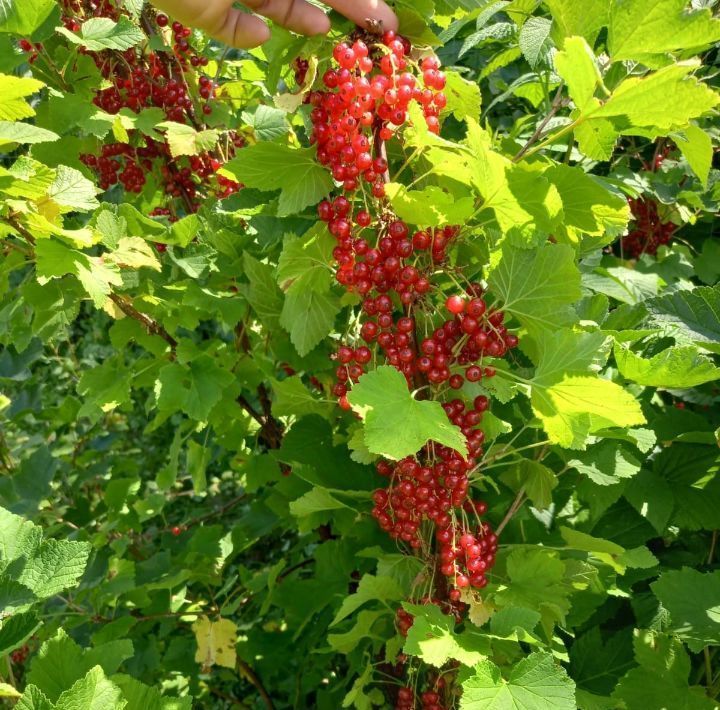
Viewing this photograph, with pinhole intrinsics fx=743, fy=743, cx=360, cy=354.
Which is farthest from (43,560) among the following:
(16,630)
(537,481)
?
(537,481)

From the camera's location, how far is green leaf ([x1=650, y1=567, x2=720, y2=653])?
118cm

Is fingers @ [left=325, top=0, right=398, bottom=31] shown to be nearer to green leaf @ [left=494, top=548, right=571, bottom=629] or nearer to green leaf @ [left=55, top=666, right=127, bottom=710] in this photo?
green leaf @ [left=494, top=548, right=571, bottom=629]

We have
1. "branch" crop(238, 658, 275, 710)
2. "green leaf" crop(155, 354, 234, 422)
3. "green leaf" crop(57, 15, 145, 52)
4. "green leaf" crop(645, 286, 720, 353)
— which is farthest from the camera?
"branch" crop(238, 658, 275, 710)

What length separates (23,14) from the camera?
1.33 m

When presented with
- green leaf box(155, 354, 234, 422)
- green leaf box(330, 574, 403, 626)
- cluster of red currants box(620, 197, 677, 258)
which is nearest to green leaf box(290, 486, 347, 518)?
green leaf box(330, 574, 403, 626)

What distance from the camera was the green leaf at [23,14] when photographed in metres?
1.31

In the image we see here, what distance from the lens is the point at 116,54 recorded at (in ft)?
5.74

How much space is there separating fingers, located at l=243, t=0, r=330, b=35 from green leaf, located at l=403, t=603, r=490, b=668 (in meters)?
0.78

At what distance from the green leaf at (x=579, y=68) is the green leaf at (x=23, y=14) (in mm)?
970

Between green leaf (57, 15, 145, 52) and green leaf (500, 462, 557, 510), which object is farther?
green leaf (57, 15, 145, 52)

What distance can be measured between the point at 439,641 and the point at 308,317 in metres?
0.50

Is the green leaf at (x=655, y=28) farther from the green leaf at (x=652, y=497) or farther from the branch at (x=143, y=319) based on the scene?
the branch at (x=143, y=319)

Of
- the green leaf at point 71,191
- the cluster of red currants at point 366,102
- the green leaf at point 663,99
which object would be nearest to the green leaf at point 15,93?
the green leaf at point 71,191

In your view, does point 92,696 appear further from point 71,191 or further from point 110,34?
point 110,34
